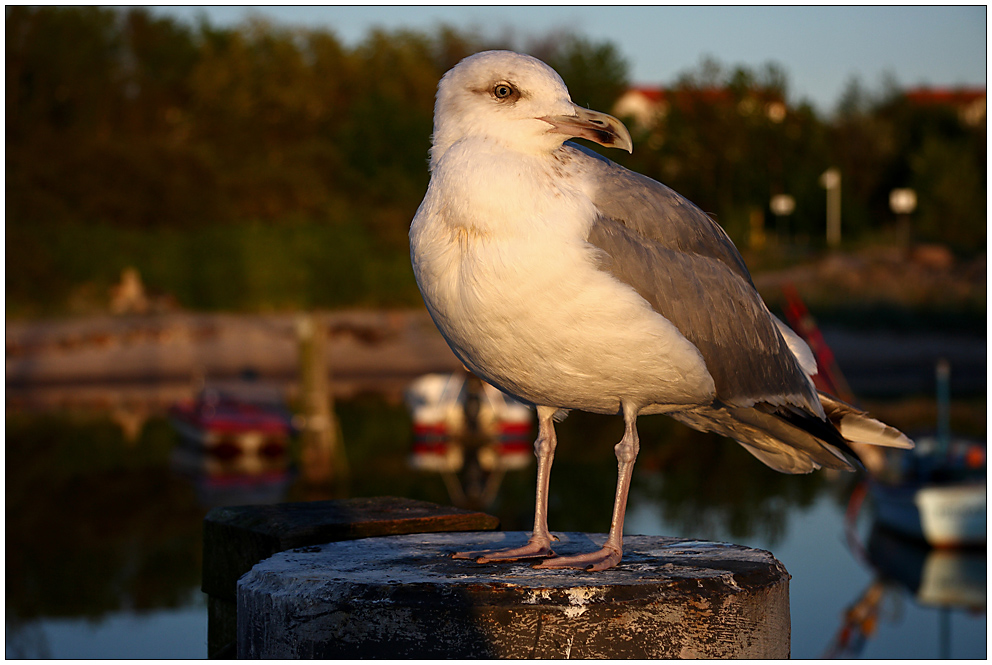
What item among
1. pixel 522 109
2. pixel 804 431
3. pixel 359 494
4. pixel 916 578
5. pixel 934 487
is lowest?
pixel 916 578

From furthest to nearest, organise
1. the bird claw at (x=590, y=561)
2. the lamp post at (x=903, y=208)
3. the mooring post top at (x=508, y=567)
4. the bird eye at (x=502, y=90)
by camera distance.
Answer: the lamp post at (x=903, y=208) → the bird eye at (x=502, y=90) → the bird claw at (x=590, y=561) → the mooring post top at (x=508, y=567)

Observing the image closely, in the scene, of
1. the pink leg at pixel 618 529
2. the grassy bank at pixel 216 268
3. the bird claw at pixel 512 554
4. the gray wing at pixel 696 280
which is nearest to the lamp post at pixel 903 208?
the grassy bank at pixel 216 268

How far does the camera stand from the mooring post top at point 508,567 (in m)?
3.76

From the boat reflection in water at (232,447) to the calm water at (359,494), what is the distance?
0.18 m

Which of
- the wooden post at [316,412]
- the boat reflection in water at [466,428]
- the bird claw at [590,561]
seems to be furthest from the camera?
the boat reflection in water at [466,428]

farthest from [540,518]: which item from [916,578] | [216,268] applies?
[216,268]

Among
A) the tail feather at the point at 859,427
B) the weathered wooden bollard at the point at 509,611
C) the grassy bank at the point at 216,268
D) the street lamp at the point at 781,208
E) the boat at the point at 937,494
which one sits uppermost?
the street lamp at the point at 781,208

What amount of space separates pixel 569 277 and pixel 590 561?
3.30ft

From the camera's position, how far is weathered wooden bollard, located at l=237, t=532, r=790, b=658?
3.62 m

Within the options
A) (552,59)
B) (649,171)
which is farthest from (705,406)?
(552,59)

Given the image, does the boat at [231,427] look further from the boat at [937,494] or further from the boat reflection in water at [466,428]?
the boat at [937,494]

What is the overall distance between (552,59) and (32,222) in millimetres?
23434

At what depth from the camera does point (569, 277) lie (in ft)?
13.2

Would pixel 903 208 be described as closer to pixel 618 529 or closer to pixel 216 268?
pixel 216 268
